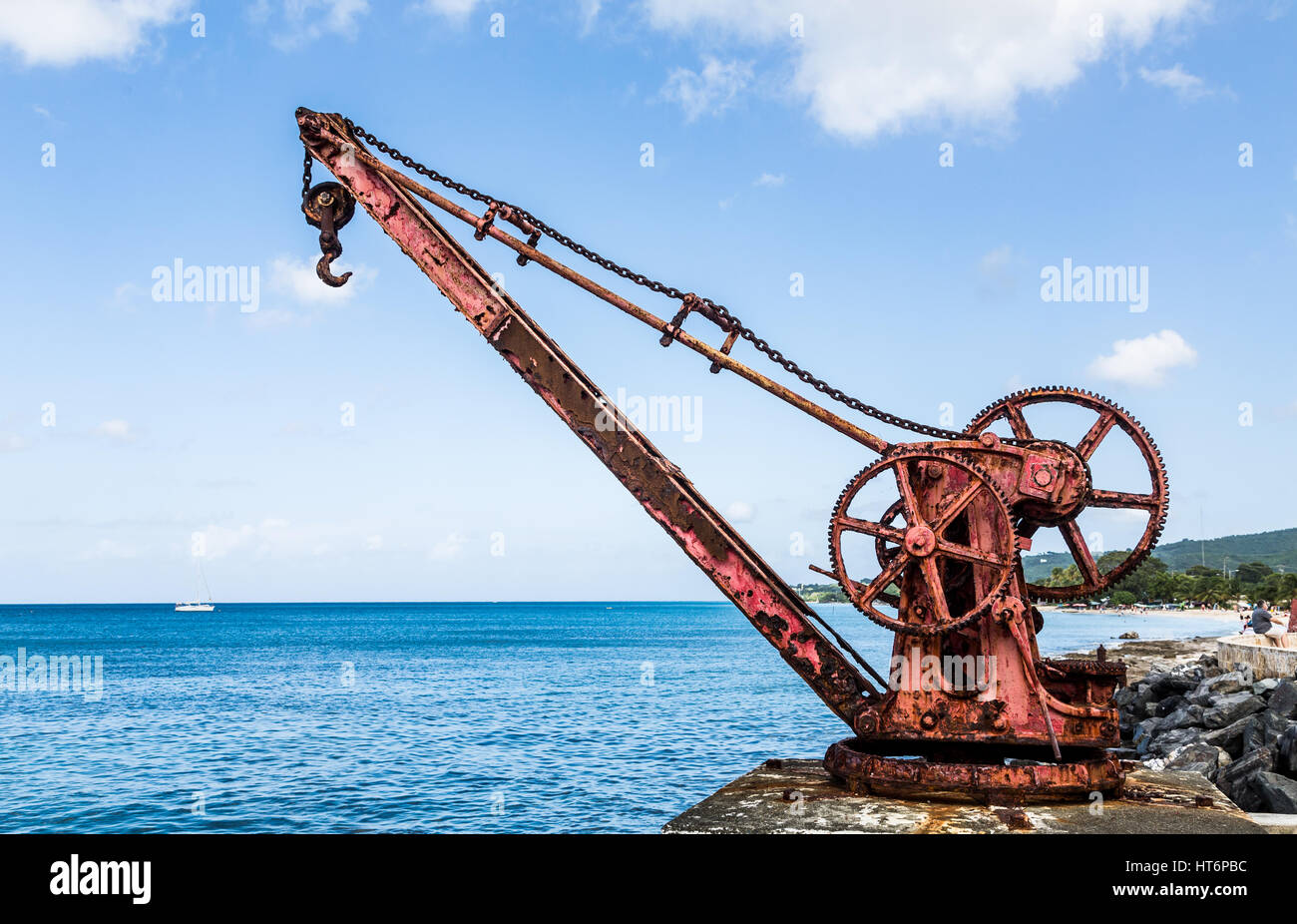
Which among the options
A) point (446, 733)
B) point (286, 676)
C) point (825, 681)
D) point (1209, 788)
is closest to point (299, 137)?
point (825, 681)

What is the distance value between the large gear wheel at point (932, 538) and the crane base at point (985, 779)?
1.00 m

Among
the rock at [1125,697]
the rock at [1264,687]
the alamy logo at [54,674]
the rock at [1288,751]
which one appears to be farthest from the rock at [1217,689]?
the alamy logo at [54,674]

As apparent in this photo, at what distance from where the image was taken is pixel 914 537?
7.90 m

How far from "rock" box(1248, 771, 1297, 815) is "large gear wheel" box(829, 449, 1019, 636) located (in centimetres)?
666

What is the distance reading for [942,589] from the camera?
812 centimetres

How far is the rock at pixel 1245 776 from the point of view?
13094 mm

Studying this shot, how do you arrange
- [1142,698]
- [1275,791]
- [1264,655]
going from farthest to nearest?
[1142,698] → [1264,655] → [1275,791]

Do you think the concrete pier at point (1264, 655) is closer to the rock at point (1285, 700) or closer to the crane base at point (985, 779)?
the rock at point (1285, 700)

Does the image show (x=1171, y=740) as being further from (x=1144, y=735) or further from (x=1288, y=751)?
(x=1288, y=751)

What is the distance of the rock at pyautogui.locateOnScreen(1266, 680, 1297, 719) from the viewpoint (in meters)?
17.1
